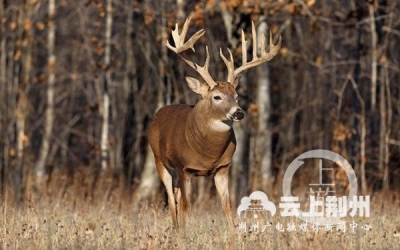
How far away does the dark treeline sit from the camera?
54.3 feet

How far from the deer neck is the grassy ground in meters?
0.70

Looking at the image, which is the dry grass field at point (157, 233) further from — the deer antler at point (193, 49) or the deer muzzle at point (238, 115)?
the deer antler at point (193, 49)

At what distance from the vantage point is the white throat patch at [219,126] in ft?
33.5

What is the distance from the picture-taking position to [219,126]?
10.2m

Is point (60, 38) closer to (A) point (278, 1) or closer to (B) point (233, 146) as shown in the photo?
(A) point (278, 1)

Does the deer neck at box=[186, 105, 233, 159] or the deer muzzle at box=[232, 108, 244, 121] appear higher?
the deer muzzle at box=[232, 108, 244, 121]

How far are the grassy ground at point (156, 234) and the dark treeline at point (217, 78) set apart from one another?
1.60 meters

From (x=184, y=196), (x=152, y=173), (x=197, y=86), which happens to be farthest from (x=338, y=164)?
(x=184, y=196)

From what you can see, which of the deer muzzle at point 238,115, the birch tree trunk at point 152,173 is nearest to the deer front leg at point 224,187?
the deer muzzle at point 238,115

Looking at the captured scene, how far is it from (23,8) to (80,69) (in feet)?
30.6

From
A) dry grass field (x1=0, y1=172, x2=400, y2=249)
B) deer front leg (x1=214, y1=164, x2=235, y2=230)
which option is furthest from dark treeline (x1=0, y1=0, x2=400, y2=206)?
deer front leg (x1=214, y1=164, x2=235, y2=230)

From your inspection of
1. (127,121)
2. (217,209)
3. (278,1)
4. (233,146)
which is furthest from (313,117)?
(233,146)

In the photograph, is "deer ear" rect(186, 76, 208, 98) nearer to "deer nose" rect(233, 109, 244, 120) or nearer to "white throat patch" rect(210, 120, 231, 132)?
"white throat patch" rect(210, 120, 231, 132)

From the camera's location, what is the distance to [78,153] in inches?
1180
